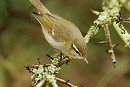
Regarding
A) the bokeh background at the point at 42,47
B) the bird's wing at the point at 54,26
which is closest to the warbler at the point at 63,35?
the bird's wing at the point at 54,26

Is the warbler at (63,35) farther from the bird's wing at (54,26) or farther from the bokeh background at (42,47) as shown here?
the bokeh background at (42,47)

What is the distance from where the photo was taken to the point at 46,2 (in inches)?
234

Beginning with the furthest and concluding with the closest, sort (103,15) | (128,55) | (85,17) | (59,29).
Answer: (85,17) < (128,55) < (59,29) < (103,15)

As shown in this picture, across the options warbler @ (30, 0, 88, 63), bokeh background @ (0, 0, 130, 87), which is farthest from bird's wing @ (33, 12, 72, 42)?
bokeh background @ (0, 0, 130, 87)

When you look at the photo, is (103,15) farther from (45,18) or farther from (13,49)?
(13,49)

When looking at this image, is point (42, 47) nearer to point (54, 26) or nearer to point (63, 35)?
point (54, 26)

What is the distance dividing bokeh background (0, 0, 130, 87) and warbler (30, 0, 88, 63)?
1.62 meters

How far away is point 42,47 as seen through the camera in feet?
19.8

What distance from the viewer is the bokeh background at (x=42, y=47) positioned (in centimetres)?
570

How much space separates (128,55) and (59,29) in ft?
6.98

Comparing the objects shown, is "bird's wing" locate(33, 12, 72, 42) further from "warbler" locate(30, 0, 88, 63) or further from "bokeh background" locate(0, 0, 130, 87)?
"bokeh background" locate(0, 0, 130, 87)

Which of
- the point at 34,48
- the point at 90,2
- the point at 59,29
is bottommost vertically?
the point at 59,29

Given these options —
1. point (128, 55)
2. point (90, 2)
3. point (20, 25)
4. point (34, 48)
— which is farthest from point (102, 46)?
point (20, 25)

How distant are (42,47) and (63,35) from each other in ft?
7.16
